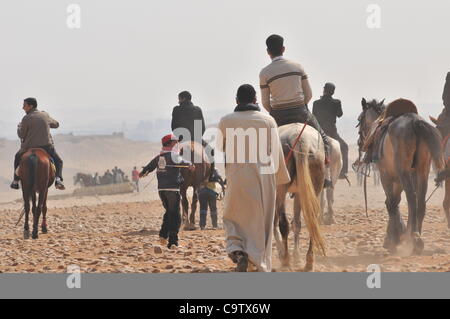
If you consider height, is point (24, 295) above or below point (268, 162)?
below

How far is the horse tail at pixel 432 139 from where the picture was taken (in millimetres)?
14195

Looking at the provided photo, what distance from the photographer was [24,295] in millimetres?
10547

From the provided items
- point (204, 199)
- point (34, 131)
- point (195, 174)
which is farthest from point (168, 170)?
point (204, 199)

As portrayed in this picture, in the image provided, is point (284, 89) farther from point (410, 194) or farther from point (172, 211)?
point (172, 211)

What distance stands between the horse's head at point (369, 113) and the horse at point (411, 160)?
4.11 ft

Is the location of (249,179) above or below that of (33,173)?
above

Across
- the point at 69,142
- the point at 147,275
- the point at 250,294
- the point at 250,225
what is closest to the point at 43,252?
the point at 147,275

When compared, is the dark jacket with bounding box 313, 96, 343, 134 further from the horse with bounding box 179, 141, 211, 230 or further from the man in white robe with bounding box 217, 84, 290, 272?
the man in white robe with bounding box 217, 84, 290, 272

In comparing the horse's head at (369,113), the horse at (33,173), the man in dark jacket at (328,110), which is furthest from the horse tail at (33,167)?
the horse's head at (369,113)

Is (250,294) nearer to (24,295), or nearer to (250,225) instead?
(250,225)

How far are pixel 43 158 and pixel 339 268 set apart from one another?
27.7ft

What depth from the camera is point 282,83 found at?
12648 mm

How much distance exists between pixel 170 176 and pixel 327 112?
627 centimetres
